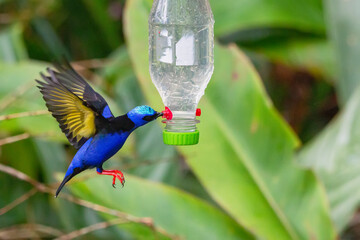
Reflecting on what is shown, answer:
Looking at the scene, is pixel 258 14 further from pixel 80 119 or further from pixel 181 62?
pixel 80 119

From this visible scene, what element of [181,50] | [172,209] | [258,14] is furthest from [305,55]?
[181,50]

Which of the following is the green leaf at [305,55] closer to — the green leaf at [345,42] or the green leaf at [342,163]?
the green leaf at [345,42]

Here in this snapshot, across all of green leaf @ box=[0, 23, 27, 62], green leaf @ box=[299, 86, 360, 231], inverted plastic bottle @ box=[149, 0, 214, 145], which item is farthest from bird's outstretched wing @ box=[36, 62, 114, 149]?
green leaf @ box=[0, 23, 27, 62]

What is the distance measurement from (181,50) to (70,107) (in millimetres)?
307

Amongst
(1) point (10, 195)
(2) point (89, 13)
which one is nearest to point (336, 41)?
(1) point (10, 195)

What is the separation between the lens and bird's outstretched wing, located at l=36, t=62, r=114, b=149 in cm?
79

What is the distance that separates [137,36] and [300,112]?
1.99 metres

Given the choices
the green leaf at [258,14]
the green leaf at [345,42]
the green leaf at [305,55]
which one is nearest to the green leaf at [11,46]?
the green leaf at [258,14]

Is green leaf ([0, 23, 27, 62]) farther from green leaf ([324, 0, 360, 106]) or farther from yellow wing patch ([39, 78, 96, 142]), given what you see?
yellow wing patch ([39, 78, 96, 142])

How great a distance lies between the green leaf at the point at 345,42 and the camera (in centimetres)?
233

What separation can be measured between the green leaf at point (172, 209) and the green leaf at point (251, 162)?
8 cm

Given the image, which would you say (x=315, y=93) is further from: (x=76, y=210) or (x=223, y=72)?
(x=223, y=72)

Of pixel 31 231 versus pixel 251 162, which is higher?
pixel 251 162

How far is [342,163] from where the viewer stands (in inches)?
76.2
